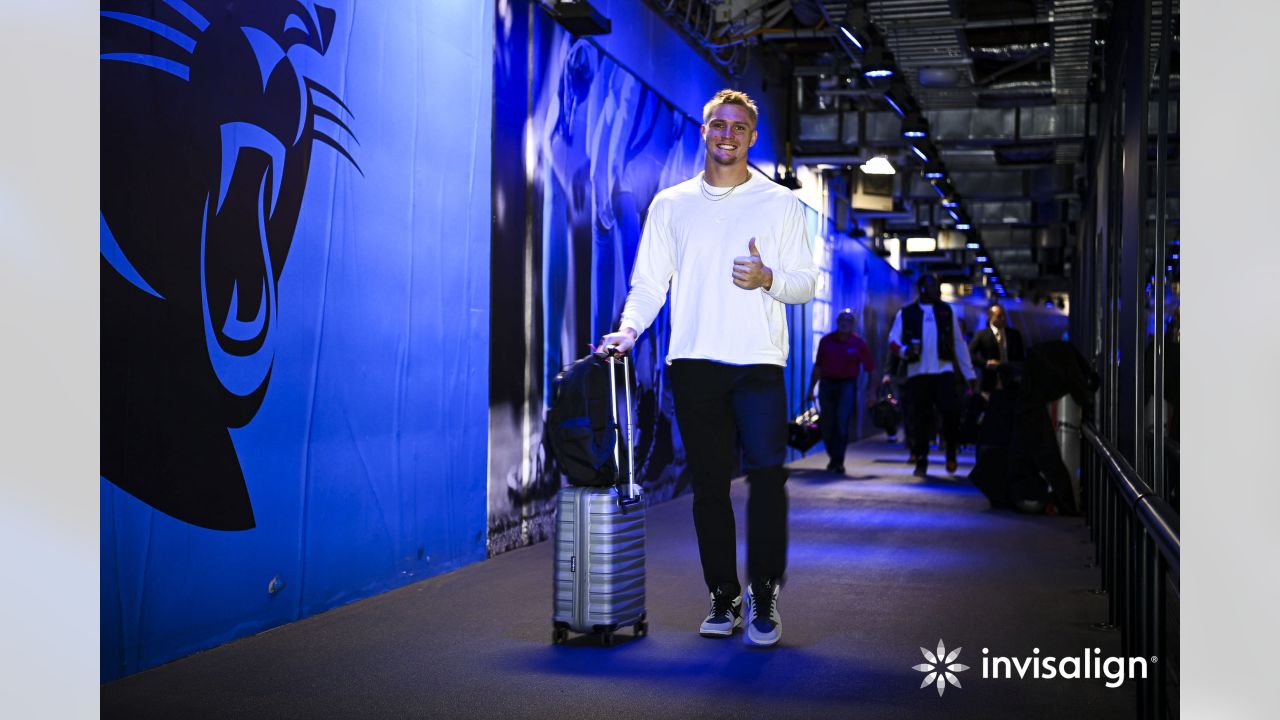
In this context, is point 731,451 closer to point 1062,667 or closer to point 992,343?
point 1062,667

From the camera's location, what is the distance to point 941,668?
12.0 feet

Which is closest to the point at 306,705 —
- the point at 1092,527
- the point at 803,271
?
the point at 803,271

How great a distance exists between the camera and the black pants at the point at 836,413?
11.9 meters

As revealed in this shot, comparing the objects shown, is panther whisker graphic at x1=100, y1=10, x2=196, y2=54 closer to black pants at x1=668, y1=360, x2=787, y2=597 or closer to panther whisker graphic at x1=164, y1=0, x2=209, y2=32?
panther whisker graphic at x1=164, y1=0, x2=209, y2=32

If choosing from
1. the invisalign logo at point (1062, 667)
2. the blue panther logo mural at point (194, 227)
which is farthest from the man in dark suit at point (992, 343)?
the blue panther logo mural at point (194, 227)

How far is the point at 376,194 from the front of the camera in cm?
496

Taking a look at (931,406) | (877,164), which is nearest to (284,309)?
(931,406)

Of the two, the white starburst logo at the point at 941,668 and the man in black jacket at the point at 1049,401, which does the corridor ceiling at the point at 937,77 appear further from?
the man in black jacket at the point at 1049,401

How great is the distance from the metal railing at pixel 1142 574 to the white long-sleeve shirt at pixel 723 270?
3.71 feet

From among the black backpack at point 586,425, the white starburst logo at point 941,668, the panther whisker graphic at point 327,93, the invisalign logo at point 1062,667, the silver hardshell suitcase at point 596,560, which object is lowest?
the invisalign logo at point 1062,667

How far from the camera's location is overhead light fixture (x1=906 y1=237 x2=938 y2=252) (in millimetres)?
22844

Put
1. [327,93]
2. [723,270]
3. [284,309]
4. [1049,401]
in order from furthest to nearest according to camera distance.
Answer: [1049,401]
[327,93]
[284,309]
[723,270]

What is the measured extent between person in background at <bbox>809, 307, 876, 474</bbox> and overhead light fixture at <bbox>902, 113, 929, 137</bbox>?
1.97 meters

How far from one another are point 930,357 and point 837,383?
1455mm
